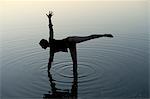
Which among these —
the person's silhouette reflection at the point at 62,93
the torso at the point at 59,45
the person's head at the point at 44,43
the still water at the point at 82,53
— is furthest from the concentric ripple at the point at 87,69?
the person's head at the point at 44,43

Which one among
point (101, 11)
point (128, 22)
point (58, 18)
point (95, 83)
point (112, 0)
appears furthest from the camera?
point (112, 0)

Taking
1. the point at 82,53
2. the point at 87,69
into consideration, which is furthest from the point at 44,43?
the point at 82,53

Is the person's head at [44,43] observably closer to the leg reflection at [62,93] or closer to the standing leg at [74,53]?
the standing leg at [74,53]

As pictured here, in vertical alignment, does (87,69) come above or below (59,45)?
below

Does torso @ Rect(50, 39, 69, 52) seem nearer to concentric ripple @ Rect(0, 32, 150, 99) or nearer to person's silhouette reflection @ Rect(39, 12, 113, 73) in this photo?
person's silhouette reflection @ Rect(39, 12, 113, 73)

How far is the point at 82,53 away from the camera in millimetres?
13547

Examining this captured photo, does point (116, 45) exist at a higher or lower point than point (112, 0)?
lower

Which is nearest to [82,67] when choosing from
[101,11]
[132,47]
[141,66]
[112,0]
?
[141,66]

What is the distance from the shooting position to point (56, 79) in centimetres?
1089

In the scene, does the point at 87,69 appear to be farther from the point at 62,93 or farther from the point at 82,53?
the point at 62,93

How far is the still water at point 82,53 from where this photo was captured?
10195 millimetres

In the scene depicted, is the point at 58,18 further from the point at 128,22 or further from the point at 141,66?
the point at 141,66

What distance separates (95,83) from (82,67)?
150 cm

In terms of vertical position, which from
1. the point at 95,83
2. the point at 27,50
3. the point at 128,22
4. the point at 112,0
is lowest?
the point at 95,83
